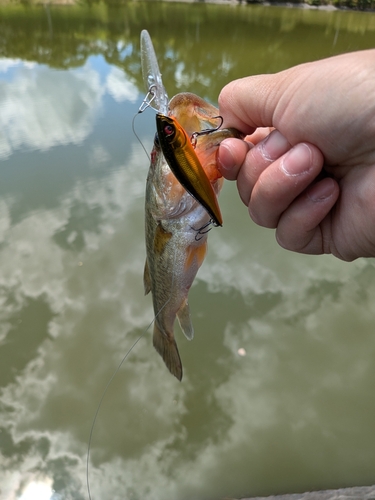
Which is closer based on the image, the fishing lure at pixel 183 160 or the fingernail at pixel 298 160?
the fishing lure at pixel 183 160

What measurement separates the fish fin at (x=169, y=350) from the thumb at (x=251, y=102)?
1154 mm

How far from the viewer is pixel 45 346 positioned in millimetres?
3748

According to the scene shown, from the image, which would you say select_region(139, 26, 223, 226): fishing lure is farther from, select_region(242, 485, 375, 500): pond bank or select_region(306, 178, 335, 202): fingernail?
select_region(242, 485, 375, 500): pond bank

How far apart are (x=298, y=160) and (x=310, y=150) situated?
2.1 inches

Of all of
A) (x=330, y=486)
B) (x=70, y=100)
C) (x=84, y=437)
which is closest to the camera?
(x=330, y=486)

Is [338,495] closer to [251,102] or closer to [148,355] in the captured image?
[148,355]

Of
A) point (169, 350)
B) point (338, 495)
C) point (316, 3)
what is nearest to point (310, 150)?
point (169, 350)

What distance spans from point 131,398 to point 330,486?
5.95 feet

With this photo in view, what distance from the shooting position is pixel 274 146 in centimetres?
139

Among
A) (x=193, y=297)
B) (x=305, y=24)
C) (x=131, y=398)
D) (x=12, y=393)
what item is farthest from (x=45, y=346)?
(x=305, y=24)

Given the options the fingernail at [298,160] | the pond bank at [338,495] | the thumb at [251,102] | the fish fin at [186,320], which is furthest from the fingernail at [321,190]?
the pond bank at [338,495]

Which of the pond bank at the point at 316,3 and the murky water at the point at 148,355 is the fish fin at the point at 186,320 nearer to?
the murky water at the point at 148,355

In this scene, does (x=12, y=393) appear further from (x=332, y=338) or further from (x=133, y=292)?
(x=332, y=338)

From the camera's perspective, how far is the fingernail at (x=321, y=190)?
1.41 metres
